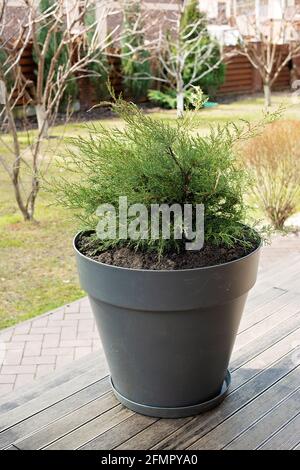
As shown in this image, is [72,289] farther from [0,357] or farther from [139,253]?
[139,253]

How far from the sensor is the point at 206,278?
1458 millimetres

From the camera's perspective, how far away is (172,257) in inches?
60.9

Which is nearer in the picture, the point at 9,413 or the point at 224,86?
the point at 9,413

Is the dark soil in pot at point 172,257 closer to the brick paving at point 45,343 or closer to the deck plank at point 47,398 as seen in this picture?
the deck plank at point 47,398

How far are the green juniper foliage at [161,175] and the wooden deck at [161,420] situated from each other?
484mm

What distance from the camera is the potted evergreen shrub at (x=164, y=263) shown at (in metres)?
1.47

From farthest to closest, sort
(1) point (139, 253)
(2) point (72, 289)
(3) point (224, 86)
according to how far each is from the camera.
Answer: (3) point (224, 86) → (2) point (72, 289) → (1) point (139, 253)

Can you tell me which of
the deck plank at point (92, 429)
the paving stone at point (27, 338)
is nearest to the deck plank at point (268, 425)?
the deck plank at point (92, 429)

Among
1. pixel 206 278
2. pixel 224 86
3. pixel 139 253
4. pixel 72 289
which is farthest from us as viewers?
pixel 224 86

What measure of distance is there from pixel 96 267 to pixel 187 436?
1.75ft

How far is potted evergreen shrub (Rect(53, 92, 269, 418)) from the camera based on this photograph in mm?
1474

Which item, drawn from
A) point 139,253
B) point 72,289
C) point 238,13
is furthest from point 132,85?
point 139,253

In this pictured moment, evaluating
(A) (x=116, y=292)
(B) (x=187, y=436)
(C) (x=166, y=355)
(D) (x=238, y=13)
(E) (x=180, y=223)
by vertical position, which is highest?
(D) (x=238, y=13)

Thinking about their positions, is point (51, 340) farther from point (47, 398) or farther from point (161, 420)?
point (161, 420)
